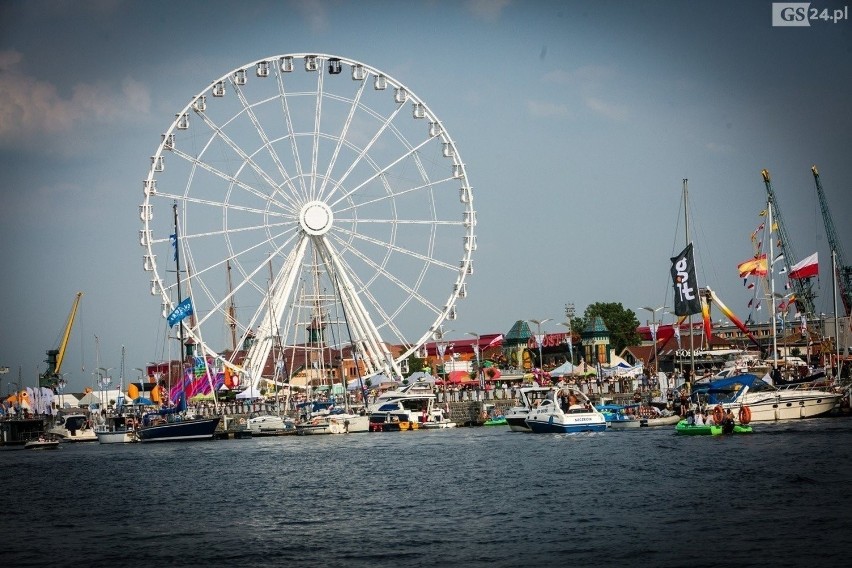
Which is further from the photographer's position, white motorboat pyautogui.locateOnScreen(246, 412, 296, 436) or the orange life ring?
white motorboat pyautogui.locateOnScreen(246, 412, 296, 436)

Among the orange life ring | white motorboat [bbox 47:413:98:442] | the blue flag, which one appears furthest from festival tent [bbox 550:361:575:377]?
the orange life ring

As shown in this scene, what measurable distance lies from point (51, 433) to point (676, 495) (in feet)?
282

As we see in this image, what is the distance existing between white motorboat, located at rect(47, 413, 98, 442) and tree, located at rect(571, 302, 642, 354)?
82862 millimetres

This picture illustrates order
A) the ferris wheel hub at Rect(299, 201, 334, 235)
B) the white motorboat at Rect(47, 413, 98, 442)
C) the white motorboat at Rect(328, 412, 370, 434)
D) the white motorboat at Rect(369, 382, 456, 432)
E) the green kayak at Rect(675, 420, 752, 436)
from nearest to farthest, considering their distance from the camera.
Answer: the green kayak at Rect(675, 420, 752, 436) < the ferris wheel hub at Rect(299, 201, 334, 235) < the white motorboat at Rect(328, 412, 370, 434) < the white motorboat at Rect(369, 382, 456, 432) < the white motorboat at Rect(47, 413, 98, 442)

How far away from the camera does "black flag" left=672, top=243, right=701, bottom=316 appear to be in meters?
83.0

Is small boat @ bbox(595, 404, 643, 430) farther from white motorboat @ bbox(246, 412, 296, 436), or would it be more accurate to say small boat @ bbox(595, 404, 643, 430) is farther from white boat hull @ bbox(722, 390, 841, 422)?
white motorboat @ bbox(246, 412, 296, 436)

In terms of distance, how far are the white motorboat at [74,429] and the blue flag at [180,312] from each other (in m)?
31.2

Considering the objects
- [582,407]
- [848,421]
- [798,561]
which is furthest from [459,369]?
[798,561]

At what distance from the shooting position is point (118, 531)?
141ft

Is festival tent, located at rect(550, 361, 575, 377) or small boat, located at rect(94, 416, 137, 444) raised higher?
festival tent, located at rect(550, 361, 575, 377)

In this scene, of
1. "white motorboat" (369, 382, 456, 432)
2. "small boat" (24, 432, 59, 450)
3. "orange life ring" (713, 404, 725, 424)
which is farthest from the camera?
"small boat" (24, 432, 59, 450)

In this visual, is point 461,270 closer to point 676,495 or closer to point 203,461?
point 203,461

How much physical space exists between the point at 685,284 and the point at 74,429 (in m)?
70.6

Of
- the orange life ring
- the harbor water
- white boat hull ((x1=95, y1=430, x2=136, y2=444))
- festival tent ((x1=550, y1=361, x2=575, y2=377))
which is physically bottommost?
the harbor water
